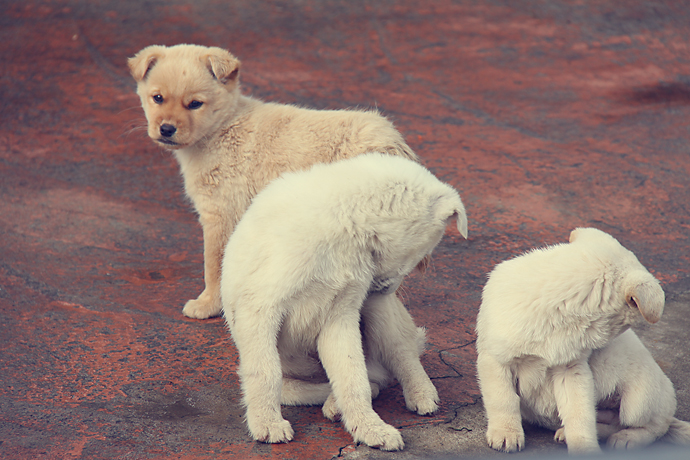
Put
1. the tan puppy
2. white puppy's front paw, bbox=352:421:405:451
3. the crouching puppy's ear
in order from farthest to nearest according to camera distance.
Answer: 1. the tan puppy
2. white puppy's front paw, bbox=352:421:405:451
3. the crouching puppy's ear

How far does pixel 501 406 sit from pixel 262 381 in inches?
44.6

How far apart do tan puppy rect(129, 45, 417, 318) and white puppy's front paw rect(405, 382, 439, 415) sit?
163 cm

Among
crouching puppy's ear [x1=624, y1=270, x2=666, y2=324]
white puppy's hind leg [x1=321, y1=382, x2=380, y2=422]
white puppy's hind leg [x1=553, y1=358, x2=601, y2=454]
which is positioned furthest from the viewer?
white puppy's hind leg [x1=321, y1=382, x2=380, y2=422]

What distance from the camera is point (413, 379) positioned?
374cm

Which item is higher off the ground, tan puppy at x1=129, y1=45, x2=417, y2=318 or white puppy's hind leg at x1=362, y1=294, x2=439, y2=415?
tan puppy at x1=129, y1=45, x2=417, y2=318

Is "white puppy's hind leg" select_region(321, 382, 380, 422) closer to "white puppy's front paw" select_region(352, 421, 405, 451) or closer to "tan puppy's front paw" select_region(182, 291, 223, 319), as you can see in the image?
"white puppy's front paw" select_region(352, 421, 405, 451)

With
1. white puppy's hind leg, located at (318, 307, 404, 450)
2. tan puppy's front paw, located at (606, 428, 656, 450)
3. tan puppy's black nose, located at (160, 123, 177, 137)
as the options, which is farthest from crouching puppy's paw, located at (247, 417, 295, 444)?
tan puppy's black nose, located at (160, 123, 177, 137)

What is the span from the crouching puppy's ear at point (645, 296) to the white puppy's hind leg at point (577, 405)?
1.29ft

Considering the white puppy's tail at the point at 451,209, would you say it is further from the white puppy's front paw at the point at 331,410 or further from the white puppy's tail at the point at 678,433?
A: the white puppy's tail at the point at 678,433

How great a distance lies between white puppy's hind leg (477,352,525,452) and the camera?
326cm

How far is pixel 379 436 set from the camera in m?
3.24

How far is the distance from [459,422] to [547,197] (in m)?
3.93

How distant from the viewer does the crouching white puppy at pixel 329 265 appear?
10.7ft

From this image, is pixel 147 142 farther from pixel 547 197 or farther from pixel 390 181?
pixel 390 181
